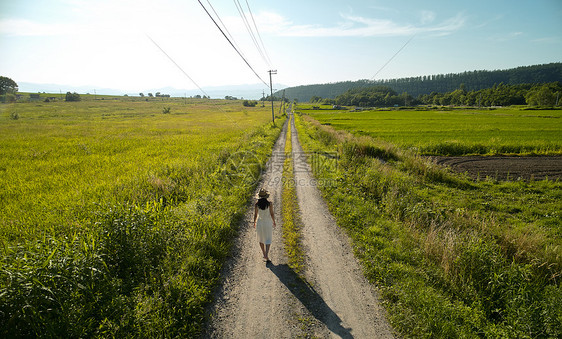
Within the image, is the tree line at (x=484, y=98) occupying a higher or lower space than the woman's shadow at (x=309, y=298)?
higher

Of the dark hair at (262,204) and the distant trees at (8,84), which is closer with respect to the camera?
the dark hair at (262,204)

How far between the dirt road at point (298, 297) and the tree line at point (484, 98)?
413 ft

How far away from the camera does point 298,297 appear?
202 inches

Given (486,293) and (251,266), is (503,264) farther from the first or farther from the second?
(251,266)

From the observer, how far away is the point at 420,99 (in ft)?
485

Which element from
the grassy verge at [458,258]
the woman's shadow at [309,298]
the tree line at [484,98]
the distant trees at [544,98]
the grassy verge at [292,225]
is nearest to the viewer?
the grassy verge at [458,258]

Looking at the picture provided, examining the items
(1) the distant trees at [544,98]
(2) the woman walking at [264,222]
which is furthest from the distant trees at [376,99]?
(2) the woman walking at [264,222]

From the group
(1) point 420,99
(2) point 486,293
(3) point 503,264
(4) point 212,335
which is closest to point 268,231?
(4) point 212,335

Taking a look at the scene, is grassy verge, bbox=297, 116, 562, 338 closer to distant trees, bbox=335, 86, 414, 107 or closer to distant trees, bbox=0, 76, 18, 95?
distant trees, bbox=335, 86, 414, 107

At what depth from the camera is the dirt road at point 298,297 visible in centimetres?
437

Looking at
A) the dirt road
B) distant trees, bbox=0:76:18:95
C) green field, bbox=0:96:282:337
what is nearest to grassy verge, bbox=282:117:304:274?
the dirt road

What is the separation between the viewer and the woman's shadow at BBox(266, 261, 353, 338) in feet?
14.5

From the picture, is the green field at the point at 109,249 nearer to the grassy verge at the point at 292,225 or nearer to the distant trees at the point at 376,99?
the grassy verge at the point at 292,225

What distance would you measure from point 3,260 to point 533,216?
1730 cm
